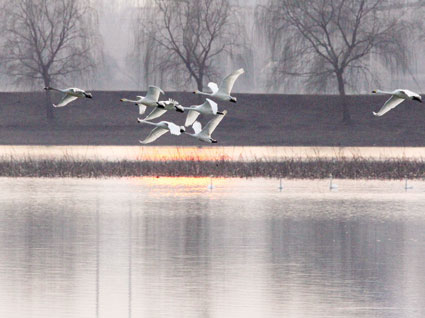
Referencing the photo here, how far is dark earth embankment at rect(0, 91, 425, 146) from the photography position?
221 ft

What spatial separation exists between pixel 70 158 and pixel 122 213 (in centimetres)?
1897

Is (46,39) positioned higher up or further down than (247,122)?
higher up

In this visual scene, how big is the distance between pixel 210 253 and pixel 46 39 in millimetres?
53031

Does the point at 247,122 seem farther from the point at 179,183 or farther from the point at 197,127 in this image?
the point at 197,127

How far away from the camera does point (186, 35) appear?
240ft

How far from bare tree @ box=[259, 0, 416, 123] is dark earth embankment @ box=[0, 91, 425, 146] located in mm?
2122

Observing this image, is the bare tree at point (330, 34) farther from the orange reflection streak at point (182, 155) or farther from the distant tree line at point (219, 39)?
the orange reflection streak at point (182, 155)

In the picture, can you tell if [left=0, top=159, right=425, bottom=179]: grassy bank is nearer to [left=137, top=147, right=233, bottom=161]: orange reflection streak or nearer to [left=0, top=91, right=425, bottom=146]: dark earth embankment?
[left=137, top=147, right=233, bottom=161]: orange reflection streak

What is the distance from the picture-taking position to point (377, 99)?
7594 centimetres

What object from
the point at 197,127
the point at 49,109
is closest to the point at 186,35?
the point at 49,109

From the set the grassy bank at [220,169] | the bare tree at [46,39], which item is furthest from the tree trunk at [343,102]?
the grassy bank at [220,169]

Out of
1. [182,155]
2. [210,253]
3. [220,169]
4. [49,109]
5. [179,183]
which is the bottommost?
[210,253]

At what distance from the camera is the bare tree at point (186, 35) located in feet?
235

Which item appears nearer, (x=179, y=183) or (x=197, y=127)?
(x=197, y=127)
